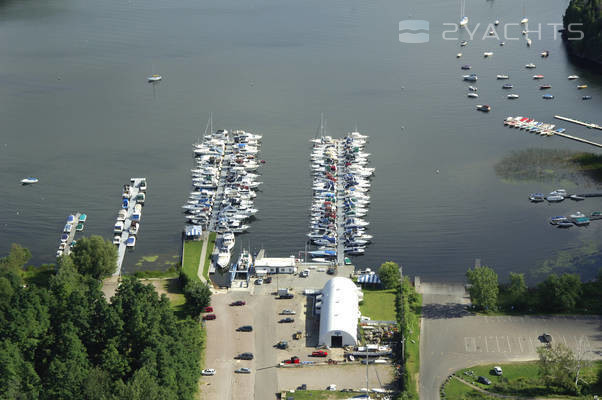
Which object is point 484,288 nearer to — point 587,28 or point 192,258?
point 192,258

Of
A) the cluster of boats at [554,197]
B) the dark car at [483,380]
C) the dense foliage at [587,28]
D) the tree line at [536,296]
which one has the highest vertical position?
the dense foliage at [587,28]

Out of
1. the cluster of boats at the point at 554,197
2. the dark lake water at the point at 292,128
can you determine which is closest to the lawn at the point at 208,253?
the dark lake water at the point at 292,128

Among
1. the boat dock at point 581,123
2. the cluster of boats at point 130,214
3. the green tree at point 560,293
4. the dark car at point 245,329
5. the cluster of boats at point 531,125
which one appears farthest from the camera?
the cluster of boats at point 531,125

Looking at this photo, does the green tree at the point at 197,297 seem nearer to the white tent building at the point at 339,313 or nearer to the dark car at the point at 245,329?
the dark car at the point at 245,329

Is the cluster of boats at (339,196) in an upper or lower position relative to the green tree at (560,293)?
upper

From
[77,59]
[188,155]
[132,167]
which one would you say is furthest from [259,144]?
[77,59]

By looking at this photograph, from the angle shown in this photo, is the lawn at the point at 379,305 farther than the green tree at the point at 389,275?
No
